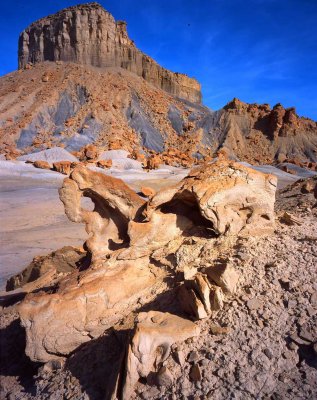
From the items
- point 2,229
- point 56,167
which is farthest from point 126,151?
point 2,229

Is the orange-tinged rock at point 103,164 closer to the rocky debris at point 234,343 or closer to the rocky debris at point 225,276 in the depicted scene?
the rocky debris at point 234,343

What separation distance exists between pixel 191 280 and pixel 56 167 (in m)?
26.7

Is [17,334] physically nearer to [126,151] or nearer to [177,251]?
[177,251]

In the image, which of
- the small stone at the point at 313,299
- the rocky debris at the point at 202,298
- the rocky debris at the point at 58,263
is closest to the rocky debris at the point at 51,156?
the rocky debris at the point at 58,263

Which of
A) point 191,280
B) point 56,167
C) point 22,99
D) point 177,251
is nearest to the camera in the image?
point 191,280

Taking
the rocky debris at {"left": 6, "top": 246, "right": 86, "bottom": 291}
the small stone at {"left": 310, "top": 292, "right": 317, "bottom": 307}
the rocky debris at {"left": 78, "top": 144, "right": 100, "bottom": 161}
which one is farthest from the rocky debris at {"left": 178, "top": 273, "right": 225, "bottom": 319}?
the rocky debris at {"left": 78, "top": 144, "right": 100, "bottom": 161}

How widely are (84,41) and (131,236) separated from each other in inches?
2188

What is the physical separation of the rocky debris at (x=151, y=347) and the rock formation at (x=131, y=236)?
1.29 ft

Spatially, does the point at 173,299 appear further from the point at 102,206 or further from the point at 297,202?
the point at 297,202

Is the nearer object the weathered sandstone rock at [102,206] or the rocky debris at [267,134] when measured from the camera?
the weathered sandstone rock at [102,206]

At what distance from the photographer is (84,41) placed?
5175 centimetres

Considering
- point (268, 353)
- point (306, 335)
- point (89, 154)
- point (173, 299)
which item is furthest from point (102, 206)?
point (89, 154)

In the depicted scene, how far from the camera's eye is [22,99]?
148 feet

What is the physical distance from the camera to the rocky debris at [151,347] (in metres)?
2.72
